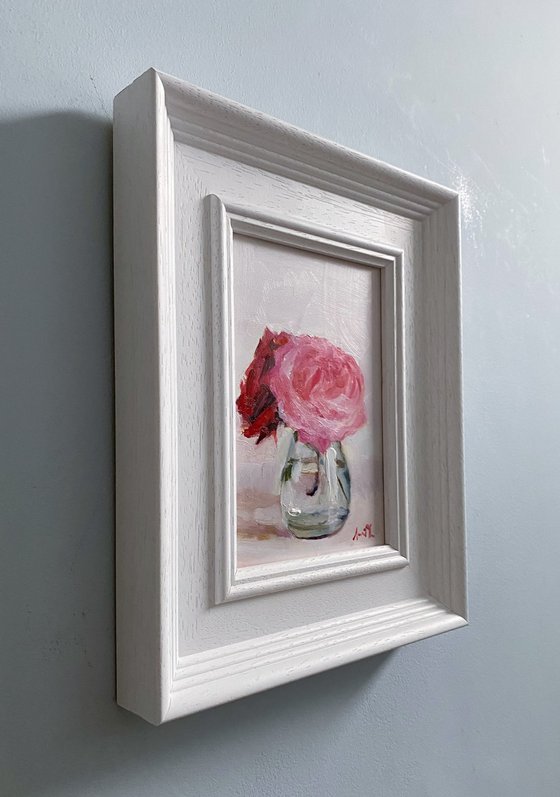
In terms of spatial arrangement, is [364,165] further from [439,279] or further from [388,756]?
[388,756]

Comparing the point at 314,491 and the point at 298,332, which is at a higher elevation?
the point at 298,332

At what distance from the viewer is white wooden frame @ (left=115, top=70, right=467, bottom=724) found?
500 mm

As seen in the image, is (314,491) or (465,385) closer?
(314,491)

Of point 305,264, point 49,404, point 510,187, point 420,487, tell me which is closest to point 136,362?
point 49,404

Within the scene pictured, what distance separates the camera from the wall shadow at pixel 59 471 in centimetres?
48

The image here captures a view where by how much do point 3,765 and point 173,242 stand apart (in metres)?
0.38

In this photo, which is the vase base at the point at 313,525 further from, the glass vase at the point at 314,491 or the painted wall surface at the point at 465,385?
the painted wall surface at the point at 465,385

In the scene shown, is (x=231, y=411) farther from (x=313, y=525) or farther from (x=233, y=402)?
(x=313, y=525)

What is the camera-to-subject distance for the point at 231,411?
57 centimetres
